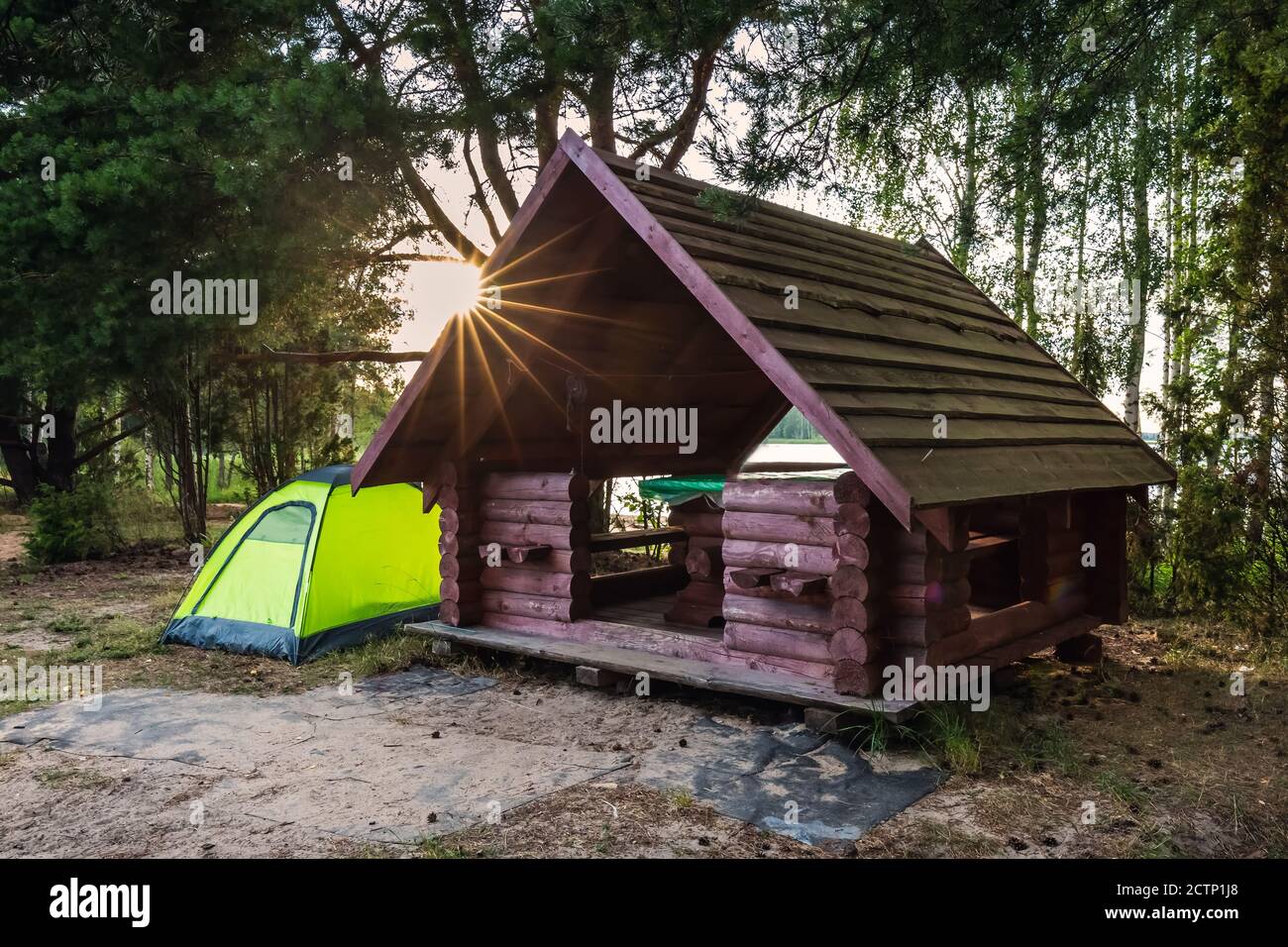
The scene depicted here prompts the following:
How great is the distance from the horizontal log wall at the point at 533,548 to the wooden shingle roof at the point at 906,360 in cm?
212

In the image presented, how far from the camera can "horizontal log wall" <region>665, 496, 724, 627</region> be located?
22.9 ft

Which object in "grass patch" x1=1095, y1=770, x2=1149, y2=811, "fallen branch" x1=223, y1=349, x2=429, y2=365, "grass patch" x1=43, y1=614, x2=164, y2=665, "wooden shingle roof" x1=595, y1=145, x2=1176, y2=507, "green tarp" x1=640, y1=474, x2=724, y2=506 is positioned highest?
"fallen branch" x1=223, y1=349, x2=429, y2=365

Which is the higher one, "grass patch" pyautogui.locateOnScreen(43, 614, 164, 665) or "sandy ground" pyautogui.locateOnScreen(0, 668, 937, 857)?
"grass patch" pyautogui.locateOnScreen(43, 614, 164, 665)

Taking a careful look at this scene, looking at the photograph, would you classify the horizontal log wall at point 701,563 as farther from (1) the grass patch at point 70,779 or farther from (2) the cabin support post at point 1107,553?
(1) the grass patch at point 70,779

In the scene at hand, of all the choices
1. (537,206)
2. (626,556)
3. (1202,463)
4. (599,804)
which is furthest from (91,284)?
(1202,463)

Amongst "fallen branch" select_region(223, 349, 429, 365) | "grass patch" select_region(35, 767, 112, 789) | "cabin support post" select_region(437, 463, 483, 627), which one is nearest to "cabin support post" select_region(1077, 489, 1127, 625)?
"cabin support post" select_region(437, 463, 483, 627)

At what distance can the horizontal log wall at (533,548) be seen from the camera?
22.5 feet

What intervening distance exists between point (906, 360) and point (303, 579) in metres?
4.91

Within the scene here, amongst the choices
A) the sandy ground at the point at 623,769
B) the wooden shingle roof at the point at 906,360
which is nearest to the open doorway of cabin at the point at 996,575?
the sandy ground at the point at 623,769

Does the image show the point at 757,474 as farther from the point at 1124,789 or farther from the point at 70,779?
the point at 70,779

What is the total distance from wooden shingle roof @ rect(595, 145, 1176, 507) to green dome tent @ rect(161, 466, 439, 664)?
3.92m

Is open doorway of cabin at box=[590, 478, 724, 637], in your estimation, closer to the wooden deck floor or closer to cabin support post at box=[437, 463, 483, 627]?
the wooden deck floor
